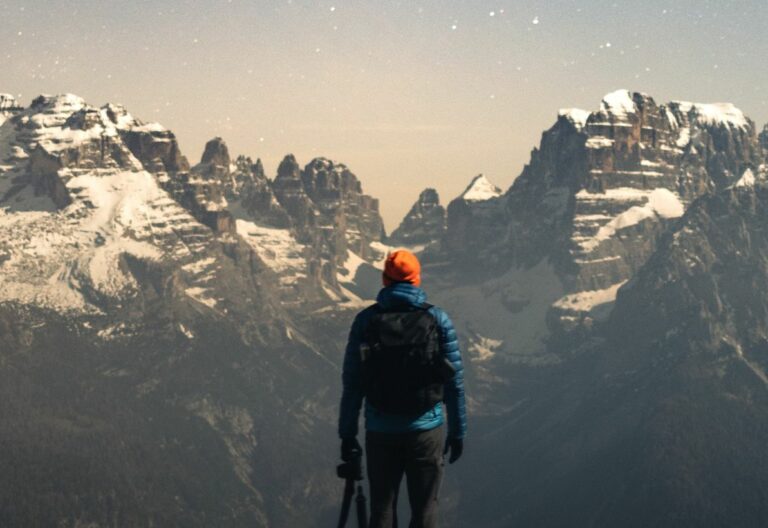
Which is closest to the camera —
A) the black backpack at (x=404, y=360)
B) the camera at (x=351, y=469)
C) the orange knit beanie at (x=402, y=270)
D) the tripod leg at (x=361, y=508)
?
the camera at (x=351, y=469)

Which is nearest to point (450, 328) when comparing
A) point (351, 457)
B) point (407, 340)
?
point (407, 340)

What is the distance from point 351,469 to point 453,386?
10.0ft

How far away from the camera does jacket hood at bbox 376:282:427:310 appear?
32.0 m

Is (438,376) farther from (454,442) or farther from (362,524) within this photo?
(362,524)

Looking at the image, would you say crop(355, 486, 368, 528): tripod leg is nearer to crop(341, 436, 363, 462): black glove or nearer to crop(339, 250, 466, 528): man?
crop(339, 250, 466, 528): man

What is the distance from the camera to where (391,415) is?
32.2m

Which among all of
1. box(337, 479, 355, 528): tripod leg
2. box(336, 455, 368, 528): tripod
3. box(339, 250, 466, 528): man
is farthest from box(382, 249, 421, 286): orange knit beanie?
box(337, 479, 355, 528): tripod leg

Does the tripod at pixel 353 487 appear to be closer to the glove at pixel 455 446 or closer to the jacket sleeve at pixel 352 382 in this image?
the jacket sleeve at pixel 352 382

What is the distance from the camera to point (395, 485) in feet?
108

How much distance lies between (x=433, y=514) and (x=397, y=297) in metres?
5.21

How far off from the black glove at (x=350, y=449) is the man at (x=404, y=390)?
0.02 metres

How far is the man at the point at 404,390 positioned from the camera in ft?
104

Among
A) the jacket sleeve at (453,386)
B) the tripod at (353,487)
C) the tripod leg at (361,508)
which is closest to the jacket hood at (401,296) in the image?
the jacket sleeve at (453,386)

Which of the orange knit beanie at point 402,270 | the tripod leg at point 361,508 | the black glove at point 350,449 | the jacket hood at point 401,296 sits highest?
the orange knit beanie at point 402,270
